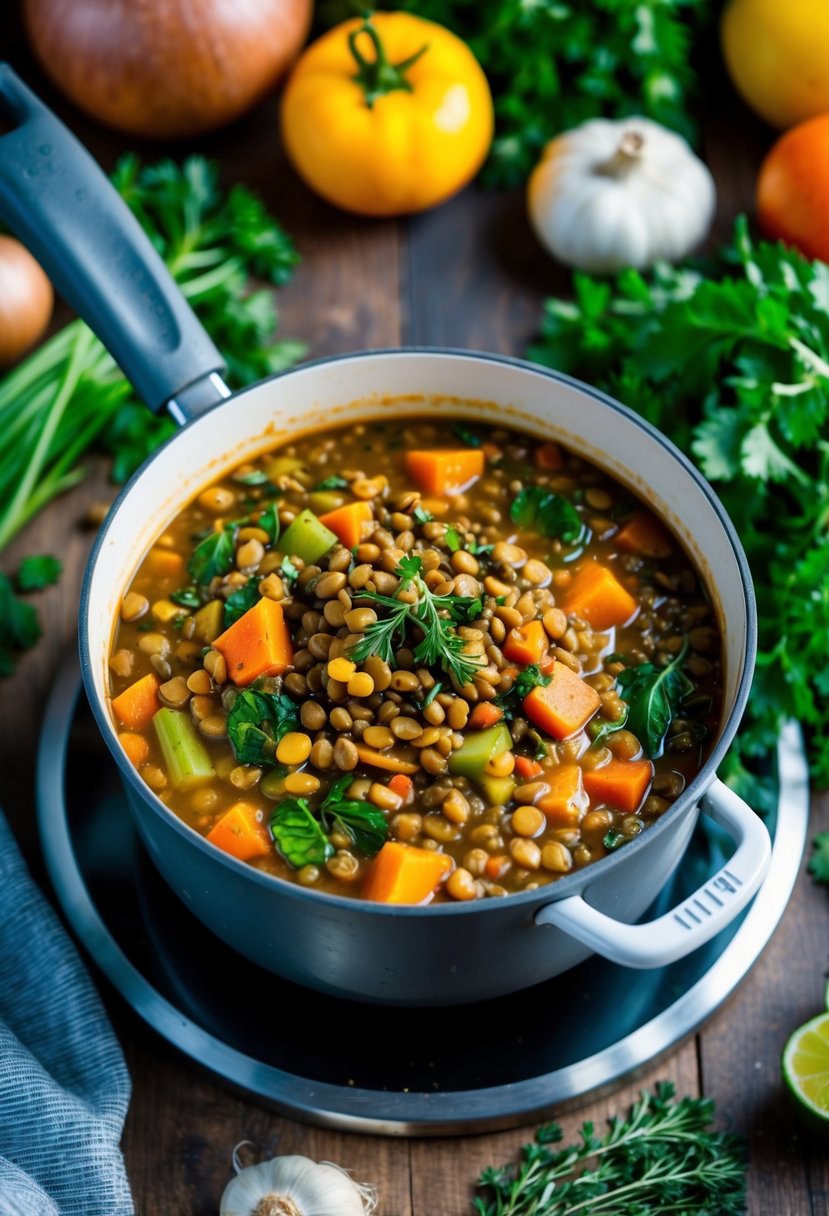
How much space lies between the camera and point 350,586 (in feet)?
8.63

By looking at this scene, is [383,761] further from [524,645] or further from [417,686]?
[524,645]

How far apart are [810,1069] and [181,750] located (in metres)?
1.39

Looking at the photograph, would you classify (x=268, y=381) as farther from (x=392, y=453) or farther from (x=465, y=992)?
(x=465, y=992)

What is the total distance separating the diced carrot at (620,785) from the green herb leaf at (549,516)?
588mm

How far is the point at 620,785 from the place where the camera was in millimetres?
2543

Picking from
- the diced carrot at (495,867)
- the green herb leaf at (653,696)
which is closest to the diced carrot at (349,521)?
the green herb leaf at (653,696)

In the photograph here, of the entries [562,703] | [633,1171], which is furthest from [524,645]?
[633,1171]

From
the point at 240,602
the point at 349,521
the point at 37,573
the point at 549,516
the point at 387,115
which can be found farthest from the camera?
the point at 387,115

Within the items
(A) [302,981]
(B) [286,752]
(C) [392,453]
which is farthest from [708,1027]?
(C) [392,453]

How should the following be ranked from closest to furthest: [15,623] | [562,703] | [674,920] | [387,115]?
[674,920], [562,703], [15,623], [387,115]

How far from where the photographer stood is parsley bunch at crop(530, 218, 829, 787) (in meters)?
3.10

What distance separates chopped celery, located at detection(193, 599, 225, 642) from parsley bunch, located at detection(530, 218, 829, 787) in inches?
46.1

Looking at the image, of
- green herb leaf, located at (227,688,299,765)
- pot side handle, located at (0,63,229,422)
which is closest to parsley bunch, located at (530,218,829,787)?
green herb leaf, located at (227,688,299,765)

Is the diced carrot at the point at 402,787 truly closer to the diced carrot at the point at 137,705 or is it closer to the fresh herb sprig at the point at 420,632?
the fresh herb sprig at the point at 420,632
